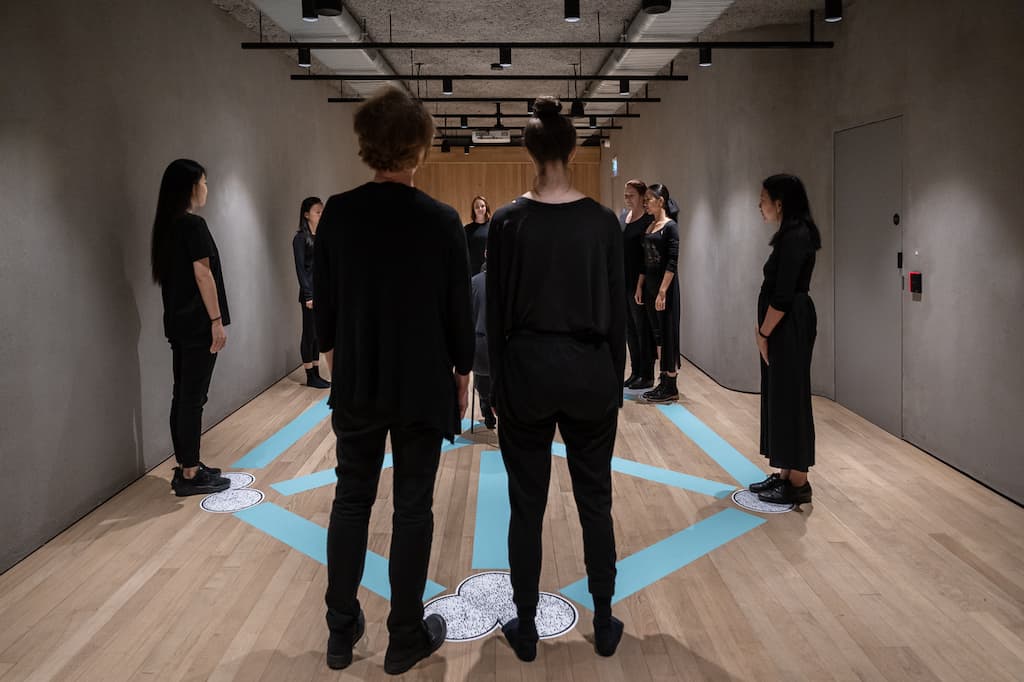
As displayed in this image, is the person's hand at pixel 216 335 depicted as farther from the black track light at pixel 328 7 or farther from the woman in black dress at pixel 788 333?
the woman in black dress at pixel 788 333

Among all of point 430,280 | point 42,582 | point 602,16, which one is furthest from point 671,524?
point 602,16

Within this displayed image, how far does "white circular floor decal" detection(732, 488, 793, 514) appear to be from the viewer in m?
3.89

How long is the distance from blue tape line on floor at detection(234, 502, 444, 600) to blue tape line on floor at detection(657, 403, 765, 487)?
82.4 inches

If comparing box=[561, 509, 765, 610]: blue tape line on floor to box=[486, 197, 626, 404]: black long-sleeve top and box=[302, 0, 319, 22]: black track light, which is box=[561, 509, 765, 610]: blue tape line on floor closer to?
box=[486, 197, 626, 404]: black long-sleeve top

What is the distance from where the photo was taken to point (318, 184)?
9.50m

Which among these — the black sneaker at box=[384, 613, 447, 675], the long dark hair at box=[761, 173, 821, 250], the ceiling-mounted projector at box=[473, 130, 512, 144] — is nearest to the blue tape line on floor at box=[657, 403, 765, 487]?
the long dark hair at box=[761, 173, 821, 250]

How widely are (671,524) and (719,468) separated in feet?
3.32

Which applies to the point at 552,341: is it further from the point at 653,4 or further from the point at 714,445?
the point at 714,445

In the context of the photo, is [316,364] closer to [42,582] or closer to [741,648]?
[42,582]

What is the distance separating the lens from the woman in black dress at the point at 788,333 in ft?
11.8

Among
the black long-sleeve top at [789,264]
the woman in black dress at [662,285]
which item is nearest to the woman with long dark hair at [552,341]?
the black long-sleeve top at [789,264]

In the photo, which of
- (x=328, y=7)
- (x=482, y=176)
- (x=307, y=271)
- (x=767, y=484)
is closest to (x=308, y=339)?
(x=307, y=271)

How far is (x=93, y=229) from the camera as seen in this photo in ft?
13.1

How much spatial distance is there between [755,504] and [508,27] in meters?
5.33
